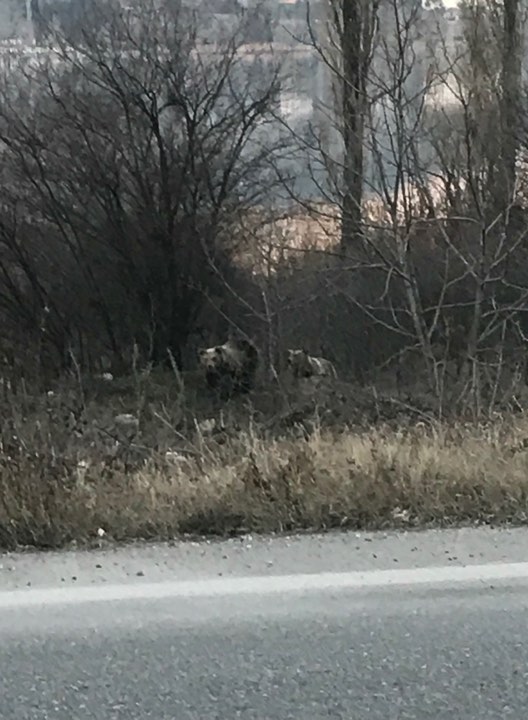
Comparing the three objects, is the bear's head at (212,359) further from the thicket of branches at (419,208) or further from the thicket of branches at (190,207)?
the thicket of branches at (419,208)

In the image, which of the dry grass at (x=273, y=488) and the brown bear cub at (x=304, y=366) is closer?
the dry grass at (x=273, y=488)

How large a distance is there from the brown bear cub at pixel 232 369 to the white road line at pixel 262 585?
28.0 feet

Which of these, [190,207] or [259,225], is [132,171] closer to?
[190,207]

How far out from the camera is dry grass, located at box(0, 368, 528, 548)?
13.3ft

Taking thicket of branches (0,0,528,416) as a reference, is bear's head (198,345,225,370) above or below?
below

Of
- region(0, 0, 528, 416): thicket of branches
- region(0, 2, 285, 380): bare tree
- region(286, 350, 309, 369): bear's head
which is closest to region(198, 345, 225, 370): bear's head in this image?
region(0, 0, 528, 416): thicket of branches

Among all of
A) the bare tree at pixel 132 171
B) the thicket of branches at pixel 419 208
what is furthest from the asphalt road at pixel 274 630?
the bare tree at pixel 132 171

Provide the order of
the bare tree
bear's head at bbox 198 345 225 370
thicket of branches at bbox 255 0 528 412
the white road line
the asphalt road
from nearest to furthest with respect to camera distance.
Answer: the asphalt road
the white road line
thicket of branches at bbox 255 0 528 412
bear's head at bbox 198 345 225 370
the bare tree

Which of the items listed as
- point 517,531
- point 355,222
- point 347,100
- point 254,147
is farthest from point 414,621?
point 254,147

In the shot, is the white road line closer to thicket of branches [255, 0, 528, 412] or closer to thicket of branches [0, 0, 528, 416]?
thicket of branches [255, 0, 528, 412]

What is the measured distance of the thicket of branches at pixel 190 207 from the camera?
12.1 m

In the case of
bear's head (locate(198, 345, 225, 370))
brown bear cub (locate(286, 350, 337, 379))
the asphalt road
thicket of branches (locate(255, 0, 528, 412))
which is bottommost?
the asphalt road

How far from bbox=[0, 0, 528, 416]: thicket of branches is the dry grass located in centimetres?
585

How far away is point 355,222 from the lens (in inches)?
385
